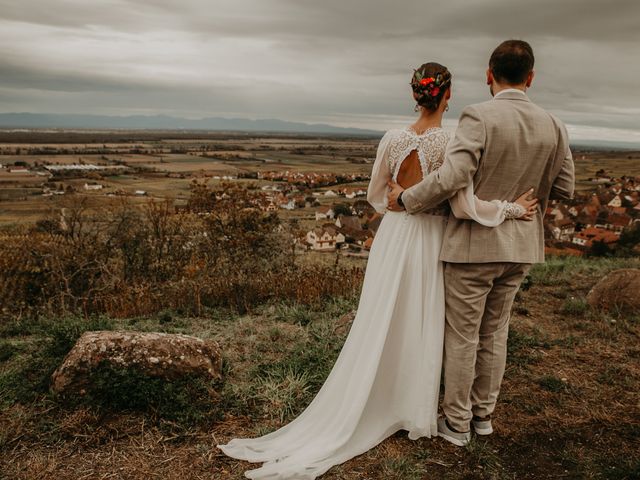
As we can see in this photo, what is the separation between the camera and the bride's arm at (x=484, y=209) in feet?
9.38

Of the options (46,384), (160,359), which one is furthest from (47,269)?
(160,359)

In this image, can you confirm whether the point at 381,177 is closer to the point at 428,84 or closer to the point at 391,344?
the point at 428,84

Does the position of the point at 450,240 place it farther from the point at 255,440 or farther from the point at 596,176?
the point at 596,176

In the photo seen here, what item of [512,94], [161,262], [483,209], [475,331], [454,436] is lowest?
[161,262]

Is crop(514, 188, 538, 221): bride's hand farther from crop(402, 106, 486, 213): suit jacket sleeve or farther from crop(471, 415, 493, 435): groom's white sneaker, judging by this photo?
crop(471, 415, 493, 435): groom's white sneaker

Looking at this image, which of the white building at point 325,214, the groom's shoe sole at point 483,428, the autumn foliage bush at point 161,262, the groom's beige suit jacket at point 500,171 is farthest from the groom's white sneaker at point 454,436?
the white building at point 325,214

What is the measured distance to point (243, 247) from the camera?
33.3ft

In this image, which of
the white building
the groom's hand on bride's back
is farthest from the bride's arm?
the white building

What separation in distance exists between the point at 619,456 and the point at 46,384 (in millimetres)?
4179

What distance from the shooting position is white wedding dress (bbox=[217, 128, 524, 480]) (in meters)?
3.16

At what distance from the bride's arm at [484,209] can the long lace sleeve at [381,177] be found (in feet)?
1.90

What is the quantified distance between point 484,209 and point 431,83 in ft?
2.74

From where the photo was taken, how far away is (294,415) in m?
3.66

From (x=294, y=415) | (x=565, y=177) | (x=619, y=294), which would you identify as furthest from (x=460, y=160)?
(x=619, y=294)
